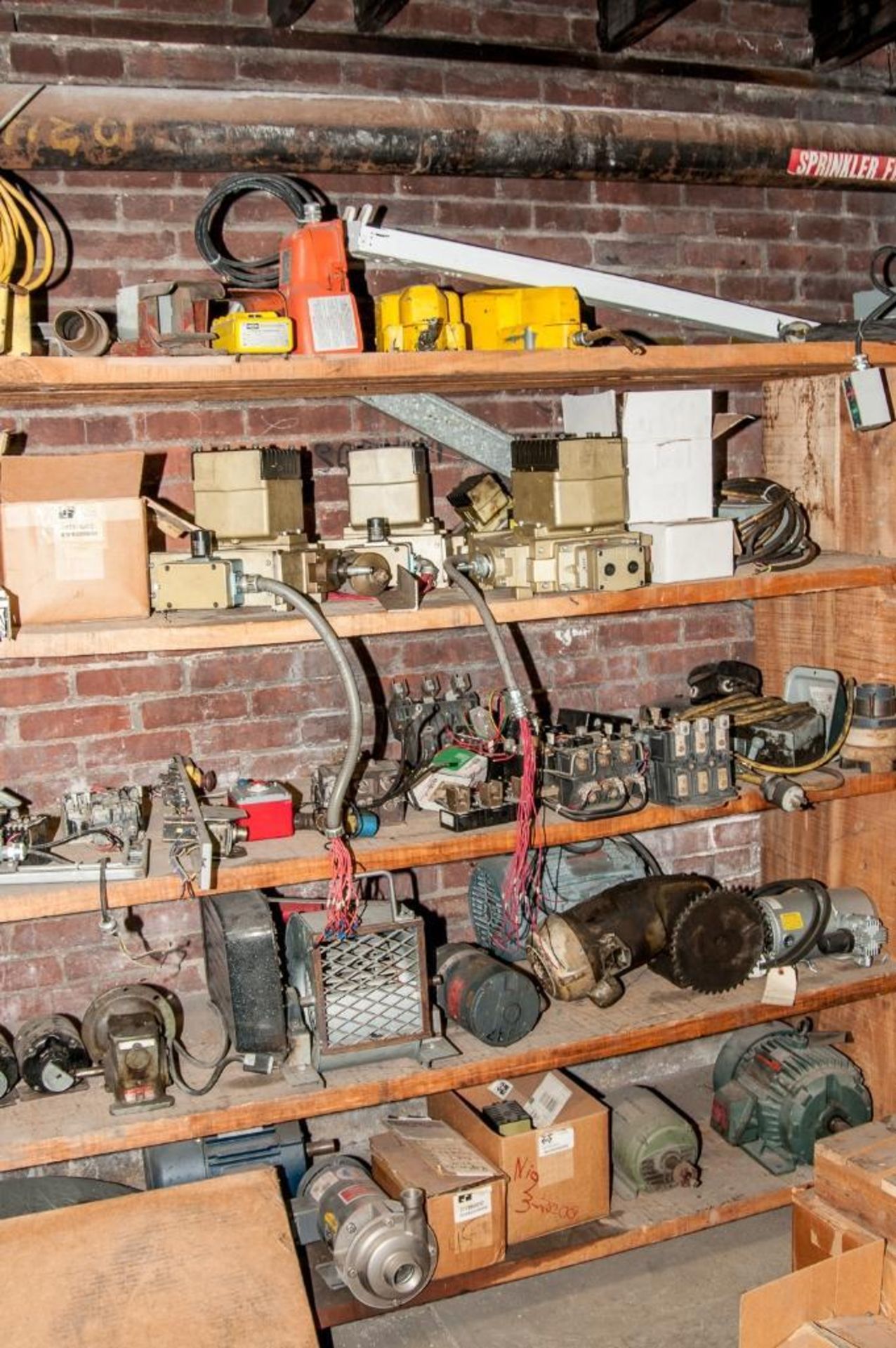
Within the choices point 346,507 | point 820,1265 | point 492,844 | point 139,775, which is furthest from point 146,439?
point 820,1265

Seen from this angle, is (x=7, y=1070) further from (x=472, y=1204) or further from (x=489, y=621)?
(x=489, y=621)

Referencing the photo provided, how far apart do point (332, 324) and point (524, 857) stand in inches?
41.5

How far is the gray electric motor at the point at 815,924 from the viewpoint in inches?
99.7

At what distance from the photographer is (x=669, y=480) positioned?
2.28m

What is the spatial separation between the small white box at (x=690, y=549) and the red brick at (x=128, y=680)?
0.97m

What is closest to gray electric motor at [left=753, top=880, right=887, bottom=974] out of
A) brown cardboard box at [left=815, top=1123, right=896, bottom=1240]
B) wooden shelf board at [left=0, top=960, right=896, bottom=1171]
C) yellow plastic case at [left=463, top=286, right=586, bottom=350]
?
wooden shelf board at [left=0, top=960, right=896, bottom=1171]

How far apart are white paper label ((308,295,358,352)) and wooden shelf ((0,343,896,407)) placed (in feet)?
0.11

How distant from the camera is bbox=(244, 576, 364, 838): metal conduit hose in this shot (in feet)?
6.47

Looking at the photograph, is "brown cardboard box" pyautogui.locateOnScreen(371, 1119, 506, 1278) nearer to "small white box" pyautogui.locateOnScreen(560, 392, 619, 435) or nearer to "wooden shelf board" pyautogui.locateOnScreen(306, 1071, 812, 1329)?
"wooden shelf board" pyautogui.locateOnScreen(306, 1071, 812, 1329)

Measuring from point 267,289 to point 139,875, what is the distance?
103cm

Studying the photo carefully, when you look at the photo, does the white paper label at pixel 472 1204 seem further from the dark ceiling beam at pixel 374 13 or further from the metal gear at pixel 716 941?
the dark ceiling beam at pixel 374 13

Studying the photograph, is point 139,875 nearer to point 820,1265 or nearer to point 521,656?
point 521,656

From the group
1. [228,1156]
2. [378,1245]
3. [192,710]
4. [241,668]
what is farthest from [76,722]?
[378,1245]

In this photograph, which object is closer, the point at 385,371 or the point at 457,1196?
the point at 385,371
